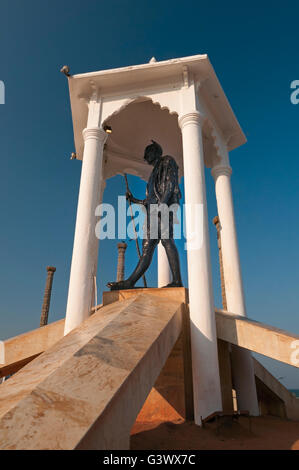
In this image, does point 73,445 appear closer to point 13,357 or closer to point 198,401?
point 198,401

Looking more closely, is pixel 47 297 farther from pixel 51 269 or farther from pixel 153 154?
pixel 153 154

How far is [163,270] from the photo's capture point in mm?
8859

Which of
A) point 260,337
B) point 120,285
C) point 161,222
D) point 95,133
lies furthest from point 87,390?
point 95,133

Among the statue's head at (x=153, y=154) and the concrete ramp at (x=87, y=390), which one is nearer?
the concrete ramp at (x=87, y=390)

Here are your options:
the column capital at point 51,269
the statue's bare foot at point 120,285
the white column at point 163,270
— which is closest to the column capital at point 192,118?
the statue's bare foot at point 120,285

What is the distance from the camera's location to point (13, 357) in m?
5.91

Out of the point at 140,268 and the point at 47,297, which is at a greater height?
the point at 47,297

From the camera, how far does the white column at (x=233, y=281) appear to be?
6.46 meters

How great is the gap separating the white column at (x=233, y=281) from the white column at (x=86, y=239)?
Result: 10.7 feet

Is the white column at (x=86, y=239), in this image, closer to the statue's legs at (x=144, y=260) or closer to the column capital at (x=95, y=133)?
the column capital at (x=95, y=133)

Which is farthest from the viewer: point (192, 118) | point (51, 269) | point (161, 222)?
point (51, 269)

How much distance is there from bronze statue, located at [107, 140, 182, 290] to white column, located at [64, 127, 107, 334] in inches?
25.1

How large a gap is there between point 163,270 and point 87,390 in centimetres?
666

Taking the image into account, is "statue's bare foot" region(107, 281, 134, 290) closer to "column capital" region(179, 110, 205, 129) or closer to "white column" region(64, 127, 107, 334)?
"white column" region(64, 127, 107, 334)
